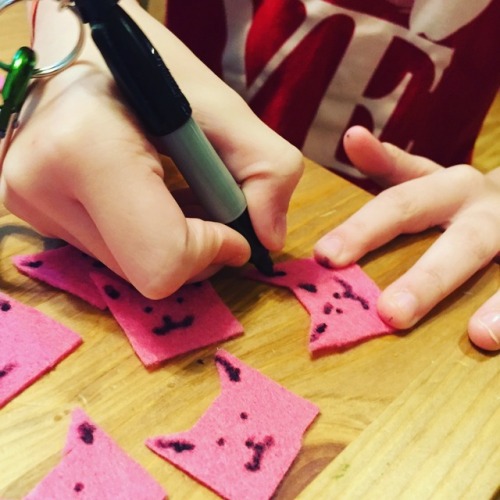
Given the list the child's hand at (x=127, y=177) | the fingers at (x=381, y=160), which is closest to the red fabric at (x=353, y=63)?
the fingers at (x=381, y=160)

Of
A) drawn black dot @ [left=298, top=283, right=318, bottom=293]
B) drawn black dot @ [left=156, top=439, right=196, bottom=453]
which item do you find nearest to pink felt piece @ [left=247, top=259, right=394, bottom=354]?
drawn black dot @ [left=298, top=283, right=318, bottom=293]

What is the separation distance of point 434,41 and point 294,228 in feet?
0.97

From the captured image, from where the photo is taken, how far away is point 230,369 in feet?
1.20

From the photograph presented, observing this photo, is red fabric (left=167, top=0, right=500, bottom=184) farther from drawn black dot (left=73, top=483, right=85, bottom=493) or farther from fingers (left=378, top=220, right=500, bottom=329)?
drawn black dot (left=73, top=483, right=85, bottom=493)

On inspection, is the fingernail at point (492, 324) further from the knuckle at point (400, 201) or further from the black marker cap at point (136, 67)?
the black marker cap at point (136, 67)

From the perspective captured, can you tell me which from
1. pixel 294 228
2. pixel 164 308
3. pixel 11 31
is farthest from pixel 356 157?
pixel 11 31

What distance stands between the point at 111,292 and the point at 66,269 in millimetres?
39

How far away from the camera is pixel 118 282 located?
0.40 m

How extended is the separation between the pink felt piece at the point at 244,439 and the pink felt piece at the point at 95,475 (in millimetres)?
18

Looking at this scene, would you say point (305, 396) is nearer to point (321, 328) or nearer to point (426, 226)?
point (321, 328)

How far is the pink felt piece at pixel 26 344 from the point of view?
337 millimetres

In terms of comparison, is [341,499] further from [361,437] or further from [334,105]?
[334,105]

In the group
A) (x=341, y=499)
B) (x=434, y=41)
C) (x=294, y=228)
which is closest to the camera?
(x=341, y=499)

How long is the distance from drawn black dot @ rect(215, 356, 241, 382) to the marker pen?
92 millimetres
